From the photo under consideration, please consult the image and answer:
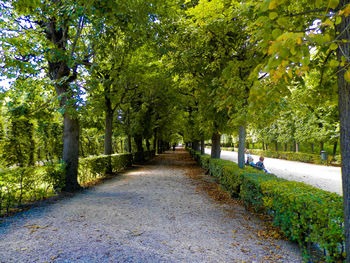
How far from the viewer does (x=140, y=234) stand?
402cm

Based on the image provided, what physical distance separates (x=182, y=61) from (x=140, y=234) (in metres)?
6.31

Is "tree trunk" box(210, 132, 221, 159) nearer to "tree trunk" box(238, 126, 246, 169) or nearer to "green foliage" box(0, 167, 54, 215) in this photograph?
"tree trunk" box(238, 126, 246, 169)

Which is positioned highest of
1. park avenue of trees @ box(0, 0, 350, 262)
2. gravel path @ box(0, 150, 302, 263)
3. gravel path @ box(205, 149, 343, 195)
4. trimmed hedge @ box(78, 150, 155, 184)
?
park avenue of trees @ box(0, 0, 350, 262)

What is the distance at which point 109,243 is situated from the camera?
360 cm

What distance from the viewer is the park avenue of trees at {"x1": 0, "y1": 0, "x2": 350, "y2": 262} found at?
7.68 ft

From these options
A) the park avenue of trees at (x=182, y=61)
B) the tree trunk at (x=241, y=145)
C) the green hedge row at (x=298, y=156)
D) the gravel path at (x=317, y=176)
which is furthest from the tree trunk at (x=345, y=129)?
the green hedge row at (x=298, y=156)

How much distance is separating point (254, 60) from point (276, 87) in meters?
1.77

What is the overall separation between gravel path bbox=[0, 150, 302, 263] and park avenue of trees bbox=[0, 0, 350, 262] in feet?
5.81

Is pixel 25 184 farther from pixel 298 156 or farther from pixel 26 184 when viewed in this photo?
pixel 298 156

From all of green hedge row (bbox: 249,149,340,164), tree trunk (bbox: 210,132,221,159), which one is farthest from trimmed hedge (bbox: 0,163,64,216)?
green hedge row (bbox: 249,149,340,164)

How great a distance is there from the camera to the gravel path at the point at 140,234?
323 cm

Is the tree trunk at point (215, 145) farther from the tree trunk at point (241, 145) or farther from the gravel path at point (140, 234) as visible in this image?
the gravel path at point (140, 234)

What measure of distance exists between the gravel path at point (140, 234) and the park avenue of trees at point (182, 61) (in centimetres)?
177

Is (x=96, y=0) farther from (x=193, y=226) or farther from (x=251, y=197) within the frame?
(x=251, y=197)
